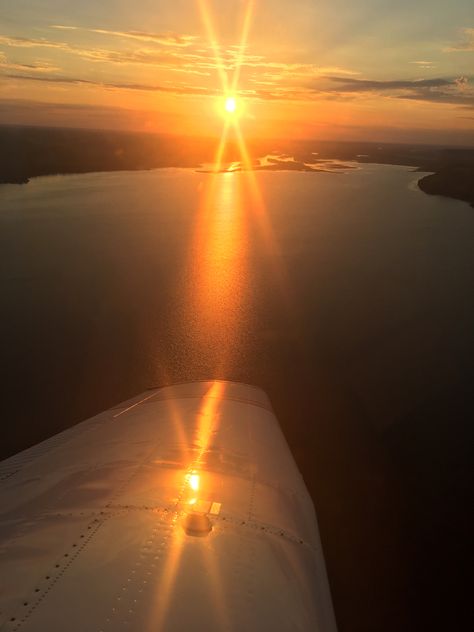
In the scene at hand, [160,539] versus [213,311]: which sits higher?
[213,311]

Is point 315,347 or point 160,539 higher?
point 315,347

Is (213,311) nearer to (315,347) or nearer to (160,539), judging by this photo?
(315,347)

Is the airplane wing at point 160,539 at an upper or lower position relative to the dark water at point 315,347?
lower

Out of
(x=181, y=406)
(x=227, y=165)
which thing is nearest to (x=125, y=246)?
(x=181, y=406)

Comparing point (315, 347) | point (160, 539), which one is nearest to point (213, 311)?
point (315, 347)

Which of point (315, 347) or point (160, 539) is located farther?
point (315, 347)
